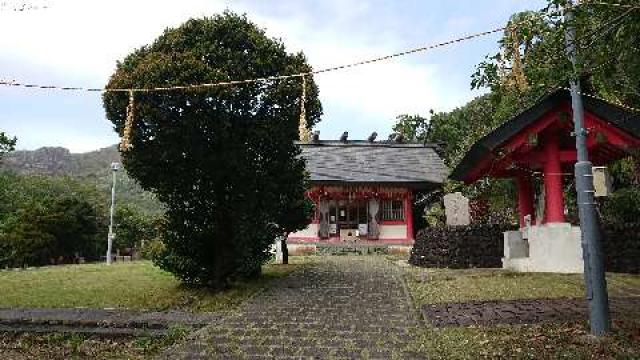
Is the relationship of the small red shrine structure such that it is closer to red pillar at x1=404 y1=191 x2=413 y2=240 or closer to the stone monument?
the stone monument

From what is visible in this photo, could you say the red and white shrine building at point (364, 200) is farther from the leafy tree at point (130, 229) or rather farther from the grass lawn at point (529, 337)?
the grass lawn at point (529, 337)

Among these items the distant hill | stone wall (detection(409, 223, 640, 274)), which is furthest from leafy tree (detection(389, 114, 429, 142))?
the distant hill

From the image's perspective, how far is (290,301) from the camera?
1078cm

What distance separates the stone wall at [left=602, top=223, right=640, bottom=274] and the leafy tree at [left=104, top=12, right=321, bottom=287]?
9.17m

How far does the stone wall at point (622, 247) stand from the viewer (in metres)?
13.8

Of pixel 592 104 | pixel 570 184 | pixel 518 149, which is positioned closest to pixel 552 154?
pixel 518 149

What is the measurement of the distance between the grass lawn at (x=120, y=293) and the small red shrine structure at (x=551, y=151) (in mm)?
6864

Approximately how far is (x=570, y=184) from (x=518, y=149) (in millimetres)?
6067

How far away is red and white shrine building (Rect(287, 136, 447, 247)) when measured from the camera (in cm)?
2920

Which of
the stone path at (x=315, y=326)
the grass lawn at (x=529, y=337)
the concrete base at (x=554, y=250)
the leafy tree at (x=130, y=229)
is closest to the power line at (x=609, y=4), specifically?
the grass lawn at (x=529, y=337)

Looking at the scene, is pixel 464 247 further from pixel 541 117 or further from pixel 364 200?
pixel 364 200

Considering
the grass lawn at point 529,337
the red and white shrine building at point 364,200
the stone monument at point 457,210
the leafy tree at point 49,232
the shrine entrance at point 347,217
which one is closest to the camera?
the grass lawn at point 529,337

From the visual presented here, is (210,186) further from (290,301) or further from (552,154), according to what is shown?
(552,154)

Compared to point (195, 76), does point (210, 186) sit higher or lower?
lower
